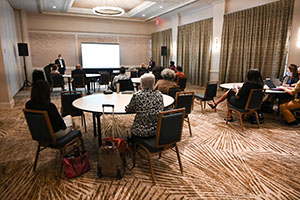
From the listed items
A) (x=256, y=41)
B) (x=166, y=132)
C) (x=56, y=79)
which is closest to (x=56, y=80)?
(x=56, y=79)

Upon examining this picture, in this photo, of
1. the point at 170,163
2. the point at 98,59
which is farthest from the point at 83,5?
the point at 170,163

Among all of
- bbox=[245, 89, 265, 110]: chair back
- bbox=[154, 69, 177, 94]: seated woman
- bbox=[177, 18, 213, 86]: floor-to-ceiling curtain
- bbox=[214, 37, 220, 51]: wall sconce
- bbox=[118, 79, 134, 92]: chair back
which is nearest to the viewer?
bbox=[245, 89, 265, 110]: chair back

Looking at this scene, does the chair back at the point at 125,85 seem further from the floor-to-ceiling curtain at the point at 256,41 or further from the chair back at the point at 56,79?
the floor-to-ceiling curtain at the point at 256,41

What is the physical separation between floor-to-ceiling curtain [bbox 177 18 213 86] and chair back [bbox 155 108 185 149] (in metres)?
7.16

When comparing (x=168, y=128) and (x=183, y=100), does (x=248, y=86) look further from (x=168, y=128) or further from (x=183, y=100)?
(x=168, y=128)

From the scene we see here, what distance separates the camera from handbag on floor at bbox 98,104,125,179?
226 cm

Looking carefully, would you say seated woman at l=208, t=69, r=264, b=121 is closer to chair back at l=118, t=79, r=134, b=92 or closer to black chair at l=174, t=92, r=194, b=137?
black chair at l=174, t=92, r=194, b=137

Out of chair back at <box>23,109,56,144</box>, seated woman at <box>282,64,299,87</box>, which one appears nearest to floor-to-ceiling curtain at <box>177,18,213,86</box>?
seated woman at <box>282,64,299,87</box>

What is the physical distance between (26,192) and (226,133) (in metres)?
3.27

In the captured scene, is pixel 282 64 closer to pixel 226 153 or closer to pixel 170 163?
pixel 226 153

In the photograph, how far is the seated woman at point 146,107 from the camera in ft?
7.48

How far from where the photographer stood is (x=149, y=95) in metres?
2.31

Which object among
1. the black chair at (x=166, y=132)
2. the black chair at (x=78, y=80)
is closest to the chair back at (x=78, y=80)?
the black chair at (x=78, y=80)

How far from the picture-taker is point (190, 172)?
99.0 inches
